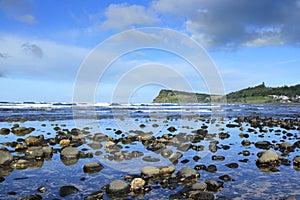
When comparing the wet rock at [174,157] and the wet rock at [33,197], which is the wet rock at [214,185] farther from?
the wet rock at [33,197]

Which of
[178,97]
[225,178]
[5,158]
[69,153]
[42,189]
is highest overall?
[178,97]

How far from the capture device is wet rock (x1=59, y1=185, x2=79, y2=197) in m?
6.91

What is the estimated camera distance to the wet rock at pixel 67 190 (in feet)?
22.7

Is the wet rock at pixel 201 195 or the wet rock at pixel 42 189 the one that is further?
the wet rock at pixel 42 189

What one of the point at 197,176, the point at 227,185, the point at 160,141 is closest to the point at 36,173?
the point at 197,176

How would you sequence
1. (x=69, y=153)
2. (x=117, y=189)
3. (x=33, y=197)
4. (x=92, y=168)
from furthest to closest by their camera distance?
(x=69, y=153) → (x=92, y=168) → (x=117, y=189) → (x=33, y=197)

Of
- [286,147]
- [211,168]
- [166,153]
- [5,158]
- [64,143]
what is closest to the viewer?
[211,168]

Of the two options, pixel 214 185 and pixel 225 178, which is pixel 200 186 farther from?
pixel 225 178

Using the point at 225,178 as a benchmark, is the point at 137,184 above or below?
above

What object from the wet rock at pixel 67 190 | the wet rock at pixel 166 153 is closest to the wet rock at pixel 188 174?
the wet rock at pixel 166 153

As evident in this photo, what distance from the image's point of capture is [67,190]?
7.07 meters

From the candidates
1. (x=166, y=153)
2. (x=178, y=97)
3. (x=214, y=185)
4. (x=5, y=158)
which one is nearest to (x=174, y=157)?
(x=166, y=153)

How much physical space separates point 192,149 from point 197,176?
4895 mm

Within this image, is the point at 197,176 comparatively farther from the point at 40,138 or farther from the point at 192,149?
the point at 40,138
